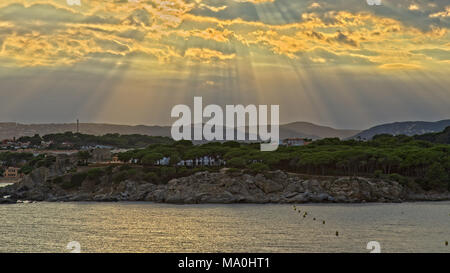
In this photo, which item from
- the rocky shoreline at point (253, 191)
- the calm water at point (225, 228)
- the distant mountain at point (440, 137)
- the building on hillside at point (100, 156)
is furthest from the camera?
the distant mountain at point (440, 137)

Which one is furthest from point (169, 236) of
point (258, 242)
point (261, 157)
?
point (261, 157)

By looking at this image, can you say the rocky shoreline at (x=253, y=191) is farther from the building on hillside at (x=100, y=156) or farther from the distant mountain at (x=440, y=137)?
the distant mountain at (x=440, y=137)

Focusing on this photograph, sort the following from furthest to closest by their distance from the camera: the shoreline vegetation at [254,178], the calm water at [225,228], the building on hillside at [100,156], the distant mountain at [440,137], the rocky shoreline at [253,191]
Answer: the distant mountain at [440,137] → the building on hillside at [100,156] → the shoreline vegetation at [254,178] → the rocky shoreline at [253,191] → the calm water at [225,228]

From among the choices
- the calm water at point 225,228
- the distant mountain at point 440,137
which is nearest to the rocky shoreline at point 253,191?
the calm water at point 225,228

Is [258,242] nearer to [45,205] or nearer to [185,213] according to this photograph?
[185,213]

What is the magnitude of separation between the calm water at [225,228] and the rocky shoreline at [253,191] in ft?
11.8

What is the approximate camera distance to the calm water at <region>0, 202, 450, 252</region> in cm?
3030

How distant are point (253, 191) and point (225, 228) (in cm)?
2132

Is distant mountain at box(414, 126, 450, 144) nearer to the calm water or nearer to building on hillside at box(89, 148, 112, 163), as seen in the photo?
the calm water

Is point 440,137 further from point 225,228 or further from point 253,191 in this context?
point 225,228

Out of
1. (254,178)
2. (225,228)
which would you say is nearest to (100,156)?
(254,178)

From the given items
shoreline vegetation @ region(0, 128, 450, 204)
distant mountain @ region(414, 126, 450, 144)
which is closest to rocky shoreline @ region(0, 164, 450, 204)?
shoreline vegetation @ region(0, 128, 450, 204)

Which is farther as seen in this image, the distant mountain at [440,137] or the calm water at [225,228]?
the distant mountain at [440,137]

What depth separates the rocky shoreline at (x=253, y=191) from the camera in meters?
56.5
